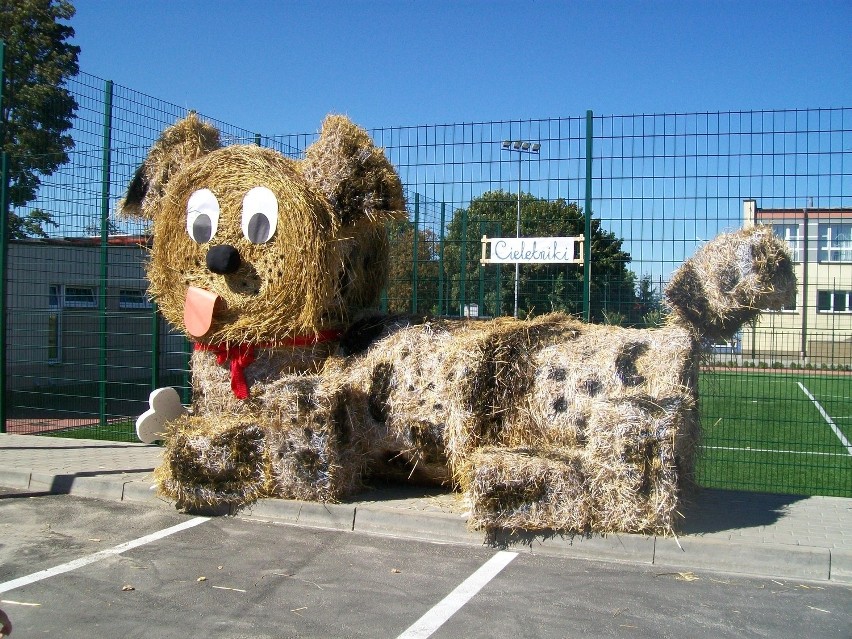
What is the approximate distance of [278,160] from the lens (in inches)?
262

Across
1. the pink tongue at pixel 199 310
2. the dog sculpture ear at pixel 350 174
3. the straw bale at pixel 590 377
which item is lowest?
the straw bale at pixel 590 377

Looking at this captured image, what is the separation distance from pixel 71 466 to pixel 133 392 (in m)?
6.00

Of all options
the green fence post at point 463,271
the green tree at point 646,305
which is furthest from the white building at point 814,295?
the green fence post at point 463,271

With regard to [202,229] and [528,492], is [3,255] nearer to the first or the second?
[202,229]

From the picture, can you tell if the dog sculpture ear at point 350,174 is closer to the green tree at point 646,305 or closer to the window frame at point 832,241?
the green tree at point 646,305

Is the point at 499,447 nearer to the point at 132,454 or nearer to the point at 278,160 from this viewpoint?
the point at 278,160

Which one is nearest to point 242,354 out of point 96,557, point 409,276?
point 96,557

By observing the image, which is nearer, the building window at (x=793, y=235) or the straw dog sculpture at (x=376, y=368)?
the straw dog sculpture at (x=376, y=368)

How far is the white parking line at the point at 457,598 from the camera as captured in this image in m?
4.27

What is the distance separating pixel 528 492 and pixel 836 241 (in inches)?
147

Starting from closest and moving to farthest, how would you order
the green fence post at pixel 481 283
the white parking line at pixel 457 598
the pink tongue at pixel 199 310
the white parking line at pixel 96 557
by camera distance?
the white parking line at pixel 457 598, the white parking line at pixel 96 557, the pink tongue at pixel 199 310, the green fence post at pixel 481 283

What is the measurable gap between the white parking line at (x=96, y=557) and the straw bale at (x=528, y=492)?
2300mm

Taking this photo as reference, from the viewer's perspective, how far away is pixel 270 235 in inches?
253

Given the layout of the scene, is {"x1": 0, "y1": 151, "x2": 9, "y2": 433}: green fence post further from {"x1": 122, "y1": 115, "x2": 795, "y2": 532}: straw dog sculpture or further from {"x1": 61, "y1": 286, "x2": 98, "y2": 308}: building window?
{"x1": 122, "y1": 115, "x2": 795, "y2": 532}: straw dog sculpture
